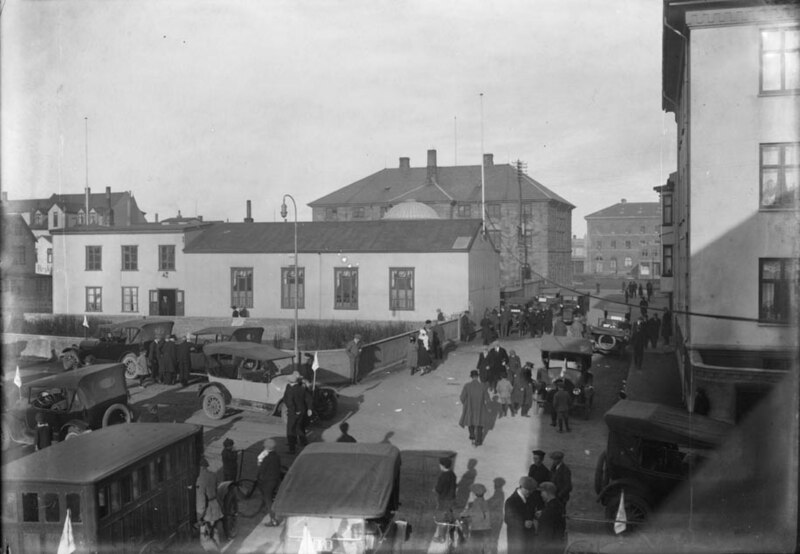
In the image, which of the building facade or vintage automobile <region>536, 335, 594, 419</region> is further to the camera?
the building facade

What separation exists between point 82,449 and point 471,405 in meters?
8.25

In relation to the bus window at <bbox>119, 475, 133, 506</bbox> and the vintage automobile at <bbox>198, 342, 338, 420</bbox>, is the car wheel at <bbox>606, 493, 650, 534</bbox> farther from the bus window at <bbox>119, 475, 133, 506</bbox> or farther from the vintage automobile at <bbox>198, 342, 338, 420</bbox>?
the vintage automobile at <bbox>198, 342, 338, 420</bbox>

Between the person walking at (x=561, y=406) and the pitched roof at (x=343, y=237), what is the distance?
18.7 meters

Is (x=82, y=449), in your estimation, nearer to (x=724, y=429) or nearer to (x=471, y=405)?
(x=471, y=405)

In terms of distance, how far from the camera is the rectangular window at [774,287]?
16641mm

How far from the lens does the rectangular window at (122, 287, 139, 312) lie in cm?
4000

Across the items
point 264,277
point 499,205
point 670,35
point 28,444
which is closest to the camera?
point 28,444

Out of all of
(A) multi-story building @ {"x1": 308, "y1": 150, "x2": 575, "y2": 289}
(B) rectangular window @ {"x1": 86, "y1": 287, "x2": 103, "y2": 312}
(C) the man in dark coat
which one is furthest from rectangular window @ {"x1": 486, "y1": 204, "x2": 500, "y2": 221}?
(C) the man in dark coat

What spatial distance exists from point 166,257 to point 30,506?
3293 centimetres

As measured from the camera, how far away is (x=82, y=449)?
9227mm

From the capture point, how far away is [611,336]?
2698cm

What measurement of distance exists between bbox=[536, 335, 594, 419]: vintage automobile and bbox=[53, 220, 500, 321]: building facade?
1408cm

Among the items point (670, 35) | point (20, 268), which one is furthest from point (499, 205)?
point (670, 35)

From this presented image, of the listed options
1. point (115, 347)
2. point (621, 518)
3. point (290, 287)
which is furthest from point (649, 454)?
point (290, 287)
